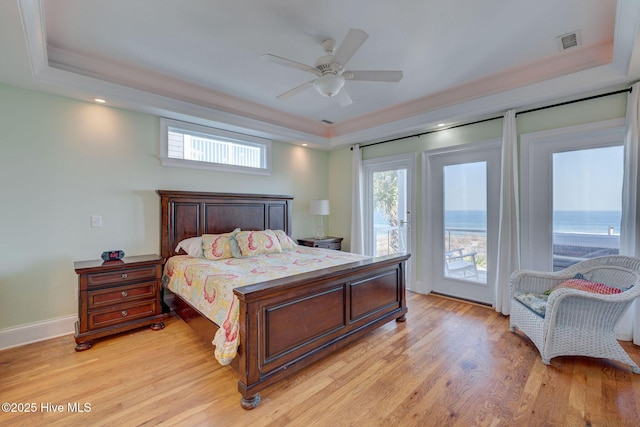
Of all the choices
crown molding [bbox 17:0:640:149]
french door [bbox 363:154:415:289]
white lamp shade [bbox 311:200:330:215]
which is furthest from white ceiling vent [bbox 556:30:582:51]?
white lamp shade [bbox 311:200:330:215]

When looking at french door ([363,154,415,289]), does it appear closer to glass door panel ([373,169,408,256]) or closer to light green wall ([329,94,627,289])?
glass door panel ([373,169,408,256])

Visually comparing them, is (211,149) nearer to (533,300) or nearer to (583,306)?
(533,300)

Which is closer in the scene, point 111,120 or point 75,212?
point 75,212

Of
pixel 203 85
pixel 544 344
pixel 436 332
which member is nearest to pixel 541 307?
pixel 544 344

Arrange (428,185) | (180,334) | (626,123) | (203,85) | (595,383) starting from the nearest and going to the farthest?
(595,383) → (626,123) → (180,334) → (203,85) → (428,185)

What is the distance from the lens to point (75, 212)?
9.53 feet

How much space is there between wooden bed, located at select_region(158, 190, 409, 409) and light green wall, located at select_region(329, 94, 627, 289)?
1677mm

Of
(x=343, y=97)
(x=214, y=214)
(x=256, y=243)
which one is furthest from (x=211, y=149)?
(x=343, y=97)

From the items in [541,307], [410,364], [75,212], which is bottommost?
[410,364]

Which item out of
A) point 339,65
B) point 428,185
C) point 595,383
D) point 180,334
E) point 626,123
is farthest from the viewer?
point 428,185

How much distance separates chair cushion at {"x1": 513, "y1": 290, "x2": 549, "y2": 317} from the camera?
2406 mm

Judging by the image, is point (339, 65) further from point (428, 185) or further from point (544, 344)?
point (544, 344)

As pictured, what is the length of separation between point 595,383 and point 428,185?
2.65m

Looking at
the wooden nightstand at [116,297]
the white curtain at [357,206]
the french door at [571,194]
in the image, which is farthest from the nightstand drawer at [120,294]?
the french door at [571,194]
